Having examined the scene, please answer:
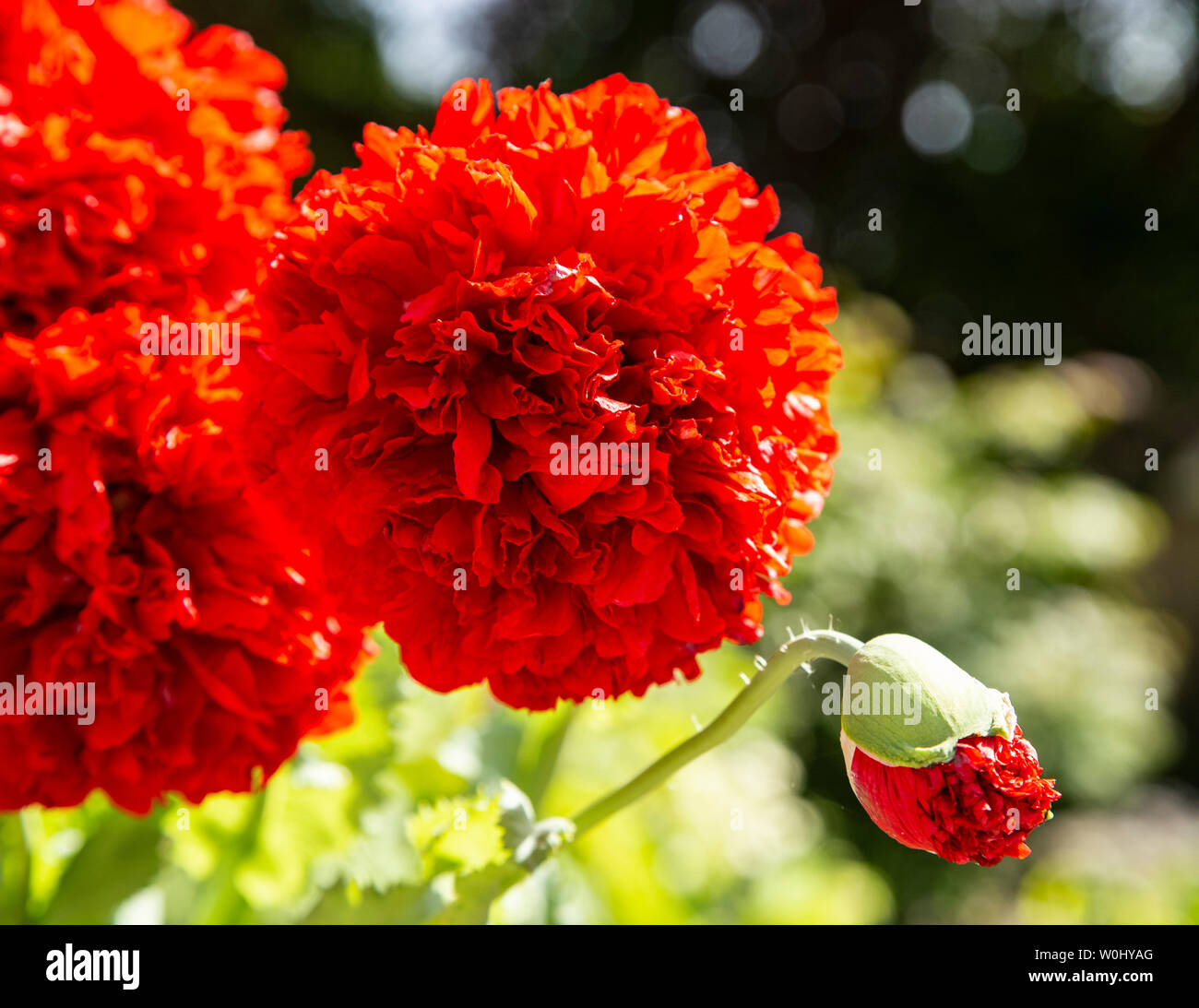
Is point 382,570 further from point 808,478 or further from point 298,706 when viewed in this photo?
point 808,478

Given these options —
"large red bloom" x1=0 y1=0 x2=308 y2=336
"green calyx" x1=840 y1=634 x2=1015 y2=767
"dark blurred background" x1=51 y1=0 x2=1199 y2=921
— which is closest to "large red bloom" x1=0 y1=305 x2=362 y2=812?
"large red bloom" x1=0 y1=0 x2=308 y2=336

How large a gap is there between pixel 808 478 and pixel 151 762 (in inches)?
19.2

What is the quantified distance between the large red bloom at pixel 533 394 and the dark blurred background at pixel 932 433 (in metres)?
0.27

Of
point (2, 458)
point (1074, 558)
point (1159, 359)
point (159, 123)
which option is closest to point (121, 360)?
point (2, 458)

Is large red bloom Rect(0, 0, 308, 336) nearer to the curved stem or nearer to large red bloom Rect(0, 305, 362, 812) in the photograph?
large red bloom Rect(0, 305, 362, 812)

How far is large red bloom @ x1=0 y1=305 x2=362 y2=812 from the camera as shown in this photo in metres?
0.69

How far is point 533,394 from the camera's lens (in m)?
0.62

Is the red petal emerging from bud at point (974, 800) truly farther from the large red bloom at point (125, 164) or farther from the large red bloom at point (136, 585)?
the large red bloom at point (125, 164)

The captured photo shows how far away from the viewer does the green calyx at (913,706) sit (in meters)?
0.58

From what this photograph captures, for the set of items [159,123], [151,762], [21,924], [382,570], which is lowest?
[21,924]

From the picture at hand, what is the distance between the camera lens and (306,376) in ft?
2.06

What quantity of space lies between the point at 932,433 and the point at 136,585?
270cm

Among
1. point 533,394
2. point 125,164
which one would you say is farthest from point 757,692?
point 125,164

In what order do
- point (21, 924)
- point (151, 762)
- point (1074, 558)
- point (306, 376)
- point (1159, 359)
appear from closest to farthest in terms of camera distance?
1. point (306, 376)
2. point (151, 762)
3. point (21, 924)
4. point (1074, 558)
5. point (1159, 359)
